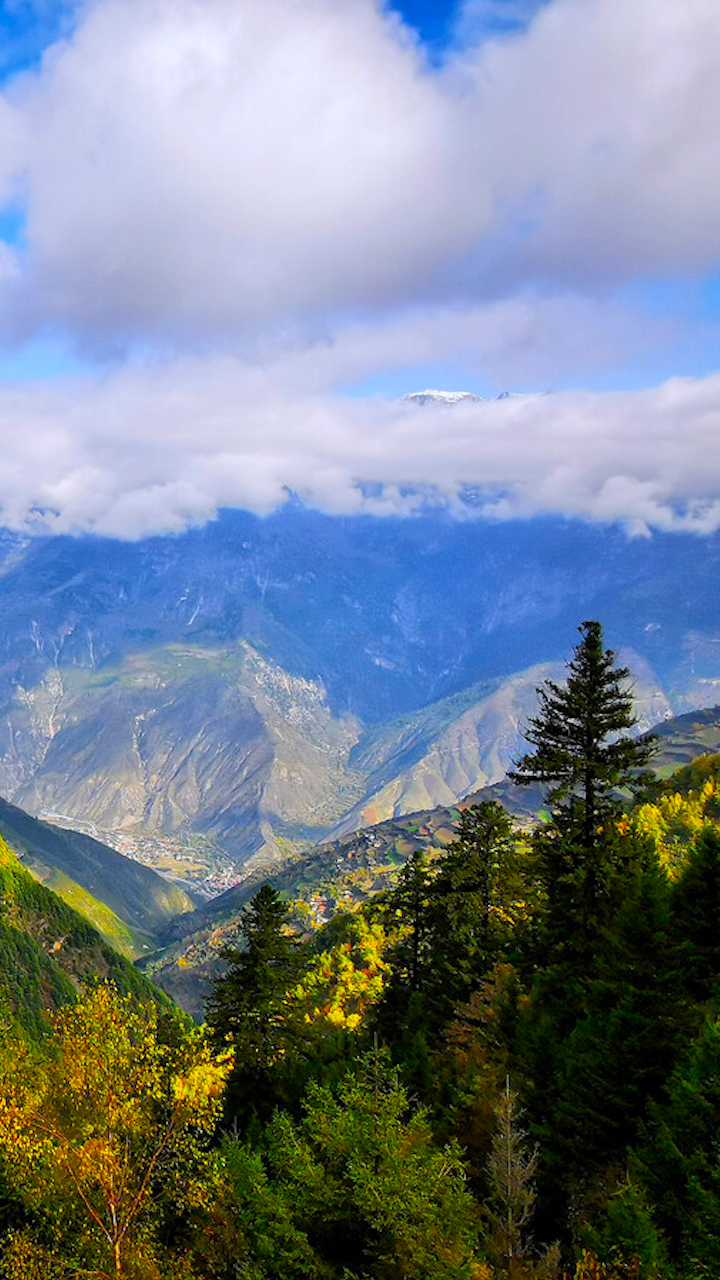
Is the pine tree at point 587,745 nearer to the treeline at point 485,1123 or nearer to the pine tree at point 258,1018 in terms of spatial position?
the treeline at point 485,1123

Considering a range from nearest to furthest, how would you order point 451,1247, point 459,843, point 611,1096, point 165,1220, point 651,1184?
point 451,1247 → point 651,1184 → point 611,1096 → point 165,1220 → point 459,843

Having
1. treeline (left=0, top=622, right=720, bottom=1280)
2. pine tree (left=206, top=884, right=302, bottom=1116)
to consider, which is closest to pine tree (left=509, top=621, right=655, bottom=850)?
treeline (left=0, top=622, right=720, bottom=1280)

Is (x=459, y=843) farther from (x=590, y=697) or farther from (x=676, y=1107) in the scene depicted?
(x=676, y=1107)

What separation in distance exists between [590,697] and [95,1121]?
28.4 m

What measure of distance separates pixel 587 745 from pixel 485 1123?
1820 cm

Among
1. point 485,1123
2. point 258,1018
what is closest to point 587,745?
point 485,1123

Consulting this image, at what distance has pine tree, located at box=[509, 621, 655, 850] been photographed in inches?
1569

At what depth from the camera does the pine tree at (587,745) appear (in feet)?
131

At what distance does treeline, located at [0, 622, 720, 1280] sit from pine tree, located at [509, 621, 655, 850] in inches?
5.6

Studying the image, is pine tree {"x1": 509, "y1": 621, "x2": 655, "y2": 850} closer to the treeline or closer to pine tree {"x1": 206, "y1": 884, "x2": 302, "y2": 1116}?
the treeline

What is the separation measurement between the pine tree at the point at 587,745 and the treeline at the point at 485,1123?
14 centimetres

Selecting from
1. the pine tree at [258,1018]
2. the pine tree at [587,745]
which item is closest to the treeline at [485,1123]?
the pine tree at [587,745]

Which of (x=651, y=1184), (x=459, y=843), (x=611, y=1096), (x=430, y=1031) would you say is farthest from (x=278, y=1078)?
(x=651, y=1184)

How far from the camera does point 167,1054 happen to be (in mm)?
30531
